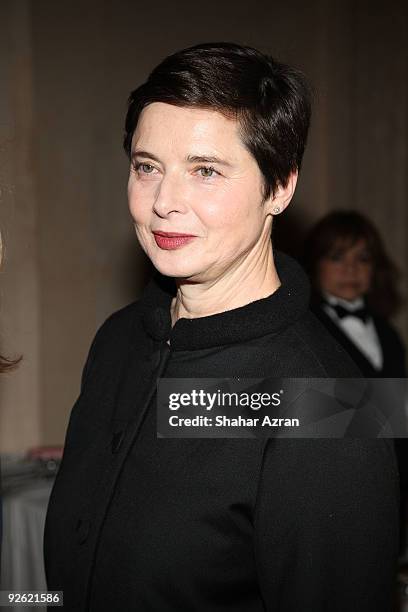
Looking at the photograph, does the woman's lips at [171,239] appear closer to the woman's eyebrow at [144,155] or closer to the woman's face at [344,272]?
the woman's eyebrow at [144,155]

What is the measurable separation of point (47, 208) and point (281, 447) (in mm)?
3142

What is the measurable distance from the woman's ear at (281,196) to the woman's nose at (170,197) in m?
0.16

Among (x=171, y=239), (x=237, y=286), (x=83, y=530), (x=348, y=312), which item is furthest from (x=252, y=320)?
(x=348, y=312)

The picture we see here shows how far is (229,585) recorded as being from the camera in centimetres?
129

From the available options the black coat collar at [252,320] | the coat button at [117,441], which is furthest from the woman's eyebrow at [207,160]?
the coat button at [117,441]

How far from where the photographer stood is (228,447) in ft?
4.35

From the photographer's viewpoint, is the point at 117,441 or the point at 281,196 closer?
the point at 281,196

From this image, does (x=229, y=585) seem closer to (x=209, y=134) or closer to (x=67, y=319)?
(x=209, y=134)

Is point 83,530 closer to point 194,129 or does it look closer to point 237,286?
point 237,286

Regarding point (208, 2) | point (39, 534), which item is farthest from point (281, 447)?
point (208, 2)

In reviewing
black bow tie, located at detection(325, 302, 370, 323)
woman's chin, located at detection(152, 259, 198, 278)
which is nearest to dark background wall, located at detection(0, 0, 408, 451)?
black bow tie, located at detection(325, 302, 370, 323)

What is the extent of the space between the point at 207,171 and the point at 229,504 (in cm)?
56

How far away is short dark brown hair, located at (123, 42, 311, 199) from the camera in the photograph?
1.29m

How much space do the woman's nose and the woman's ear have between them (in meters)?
0.16
